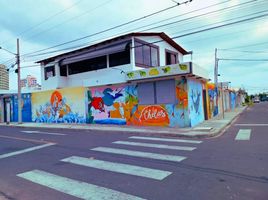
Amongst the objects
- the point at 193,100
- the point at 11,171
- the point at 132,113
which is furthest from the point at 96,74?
the point at 11,171

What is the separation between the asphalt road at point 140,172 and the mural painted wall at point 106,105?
8758 millimetres

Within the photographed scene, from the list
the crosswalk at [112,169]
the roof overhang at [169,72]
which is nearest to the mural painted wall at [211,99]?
the roof overhang at [169,72]

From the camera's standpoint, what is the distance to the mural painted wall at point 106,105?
18.6 metres

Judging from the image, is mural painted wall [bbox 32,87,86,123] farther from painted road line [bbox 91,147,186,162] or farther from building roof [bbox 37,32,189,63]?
painted road line [bbox 91,147,186,162]

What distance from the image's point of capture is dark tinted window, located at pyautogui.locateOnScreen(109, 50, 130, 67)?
2062cm

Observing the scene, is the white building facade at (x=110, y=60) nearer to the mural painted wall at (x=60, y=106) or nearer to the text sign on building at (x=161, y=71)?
Result: the text sign on building at (x=161, y=71)

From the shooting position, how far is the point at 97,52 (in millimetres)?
22125

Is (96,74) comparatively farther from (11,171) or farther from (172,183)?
(172,183)

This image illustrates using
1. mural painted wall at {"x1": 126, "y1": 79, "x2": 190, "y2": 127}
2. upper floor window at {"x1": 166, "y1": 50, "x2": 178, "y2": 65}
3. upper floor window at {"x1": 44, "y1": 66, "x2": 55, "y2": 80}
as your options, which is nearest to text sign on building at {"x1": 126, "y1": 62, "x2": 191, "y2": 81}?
mural painted wall at {"x1": 126, "y1": 79, "x2": 190, "y2": 127}

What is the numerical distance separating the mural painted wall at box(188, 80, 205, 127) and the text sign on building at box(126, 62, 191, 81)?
1.73m

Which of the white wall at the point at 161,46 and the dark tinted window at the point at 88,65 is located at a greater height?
the white wall at the point at 161,46

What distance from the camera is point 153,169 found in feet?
21.5

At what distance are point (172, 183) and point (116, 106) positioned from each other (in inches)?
539

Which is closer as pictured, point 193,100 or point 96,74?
point 193,100
